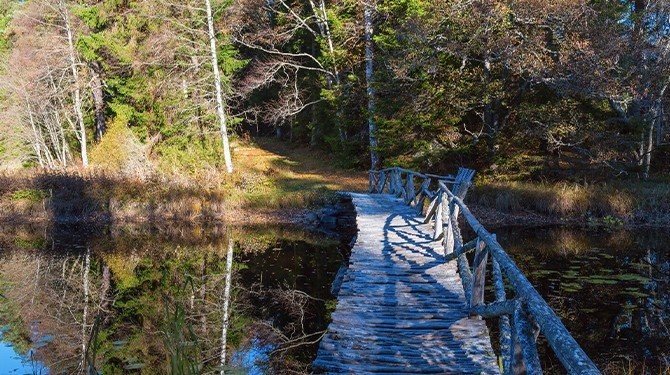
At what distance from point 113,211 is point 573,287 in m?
16.7

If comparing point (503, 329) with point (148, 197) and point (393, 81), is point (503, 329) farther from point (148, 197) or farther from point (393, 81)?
point (393, 81)

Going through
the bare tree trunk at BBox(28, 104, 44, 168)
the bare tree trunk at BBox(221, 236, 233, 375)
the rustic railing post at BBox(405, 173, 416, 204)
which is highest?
the bare tree trunk at BBox(28, 104, 44, 168)

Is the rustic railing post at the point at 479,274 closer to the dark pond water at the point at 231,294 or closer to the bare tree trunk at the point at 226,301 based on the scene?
the dark pond water at the point at 231,294

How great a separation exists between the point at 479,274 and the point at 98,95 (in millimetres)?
28807

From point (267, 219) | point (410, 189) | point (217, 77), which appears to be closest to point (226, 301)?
point (410, 189)

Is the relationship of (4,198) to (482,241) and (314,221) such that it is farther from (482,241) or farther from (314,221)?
(482,241)

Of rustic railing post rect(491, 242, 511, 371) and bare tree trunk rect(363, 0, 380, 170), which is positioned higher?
bare tree trunk rect(363, 0, 380, 170)

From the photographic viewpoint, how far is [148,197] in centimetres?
2098

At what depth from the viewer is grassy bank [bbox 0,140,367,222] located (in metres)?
20.6

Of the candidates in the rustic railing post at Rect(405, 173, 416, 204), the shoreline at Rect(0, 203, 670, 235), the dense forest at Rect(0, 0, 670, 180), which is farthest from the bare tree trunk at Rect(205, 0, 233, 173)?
the rustic railing post at Rect(405, 173, 416, 204)

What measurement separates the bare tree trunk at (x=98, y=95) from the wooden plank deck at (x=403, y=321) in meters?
24.4

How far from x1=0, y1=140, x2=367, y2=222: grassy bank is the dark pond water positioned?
7.04 feet

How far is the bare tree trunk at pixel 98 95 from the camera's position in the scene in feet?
94.9

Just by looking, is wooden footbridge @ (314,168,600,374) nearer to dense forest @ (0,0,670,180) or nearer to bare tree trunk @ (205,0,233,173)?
dense forest @ (0,0,670,180)
